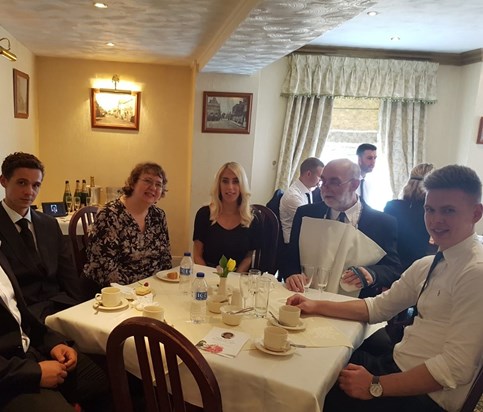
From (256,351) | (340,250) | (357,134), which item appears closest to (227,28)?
(340,250)

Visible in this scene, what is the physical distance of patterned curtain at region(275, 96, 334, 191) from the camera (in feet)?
15.2

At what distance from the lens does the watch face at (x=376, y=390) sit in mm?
1333

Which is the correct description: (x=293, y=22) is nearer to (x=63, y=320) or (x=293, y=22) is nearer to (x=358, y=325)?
(x=358, y=325)

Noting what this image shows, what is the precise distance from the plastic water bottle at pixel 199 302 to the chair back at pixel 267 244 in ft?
3.10

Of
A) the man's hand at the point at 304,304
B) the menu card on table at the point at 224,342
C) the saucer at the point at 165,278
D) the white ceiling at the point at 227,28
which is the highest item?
the white ceiling at the point at 227,28

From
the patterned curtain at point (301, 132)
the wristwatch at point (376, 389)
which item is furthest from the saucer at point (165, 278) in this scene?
the patterned curtain at point (301, 132)

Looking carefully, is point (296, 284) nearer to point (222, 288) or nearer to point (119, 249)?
point (222, 288)

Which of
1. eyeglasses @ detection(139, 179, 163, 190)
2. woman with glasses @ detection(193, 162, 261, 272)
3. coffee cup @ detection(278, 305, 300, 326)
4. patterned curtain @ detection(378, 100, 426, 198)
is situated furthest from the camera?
patterned curtain @ detection(378, 100, 426, 198)

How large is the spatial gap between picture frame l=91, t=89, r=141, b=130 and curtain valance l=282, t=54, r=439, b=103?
1755 mm

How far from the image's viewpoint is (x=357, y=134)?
15.9 feet

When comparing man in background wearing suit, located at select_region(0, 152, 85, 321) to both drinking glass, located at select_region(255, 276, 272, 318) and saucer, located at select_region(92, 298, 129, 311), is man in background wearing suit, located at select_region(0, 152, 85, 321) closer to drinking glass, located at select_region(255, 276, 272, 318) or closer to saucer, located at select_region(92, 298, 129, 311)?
saucer, located at select_region(92, 298, 129, 311)

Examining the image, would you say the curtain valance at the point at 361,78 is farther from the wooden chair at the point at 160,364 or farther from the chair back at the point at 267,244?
the wooden chair at the point at 160,364

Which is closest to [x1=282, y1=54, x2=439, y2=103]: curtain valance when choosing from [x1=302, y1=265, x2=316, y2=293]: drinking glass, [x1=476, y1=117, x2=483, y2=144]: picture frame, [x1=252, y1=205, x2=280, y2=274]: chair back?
[x1=476, y1=117, x2=483, y2=144]: picture frame

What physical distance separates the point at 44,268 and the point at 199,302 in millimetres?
847
